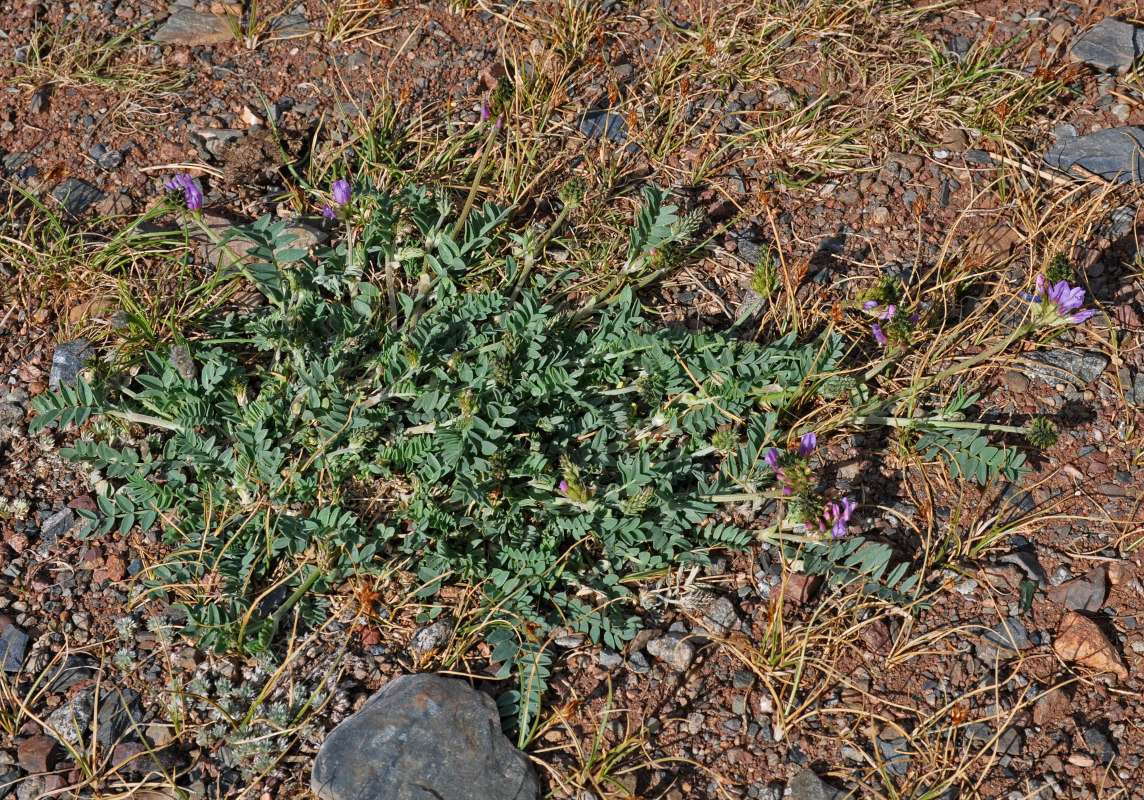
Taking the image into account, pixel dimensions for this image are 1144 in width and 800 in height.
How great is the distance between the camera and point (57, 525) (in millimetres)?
3143

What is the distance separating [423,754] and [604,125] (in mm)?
2727

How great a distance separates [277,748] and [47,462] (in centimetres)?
137

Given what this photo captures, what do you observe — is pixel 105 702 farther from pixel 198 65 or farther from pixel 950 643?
pixel 198 65

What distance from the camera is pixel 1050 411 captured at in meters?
3.40

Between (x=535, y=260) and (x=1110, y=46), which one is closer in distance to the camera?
(x=535, y=260)

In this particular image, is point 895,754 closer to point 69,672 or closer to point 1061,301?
point 1061,301

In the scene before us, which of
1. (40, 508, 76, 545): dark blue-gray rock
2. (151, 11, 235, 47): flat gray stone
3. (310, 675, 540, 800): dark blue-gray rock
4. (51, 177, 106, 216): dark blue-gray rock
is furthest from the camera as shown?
(151, 11, 235, 47): flat gray stone

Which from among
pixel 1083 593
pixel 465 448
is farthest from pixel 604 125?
pixel 1083 593

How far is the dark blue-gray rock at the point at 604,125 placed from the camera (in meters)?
4.13

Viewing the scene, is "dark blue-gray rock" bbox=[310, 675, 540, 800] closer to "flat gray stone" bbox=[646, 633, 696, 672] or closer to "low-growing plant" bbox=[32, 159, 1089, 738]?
"low-growing plant" bbox=[32, 159, 1089, 738]

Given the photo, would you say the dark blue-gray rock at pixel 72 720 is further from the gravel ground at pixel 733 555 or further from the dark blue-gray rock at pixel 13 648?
the dark blue-gray rock at pixel 13 648

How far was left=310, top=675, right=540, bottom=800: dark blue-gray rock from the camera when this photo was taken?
2.53 m

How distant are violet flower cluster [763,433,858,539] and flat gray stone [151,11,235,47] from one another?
3231mm

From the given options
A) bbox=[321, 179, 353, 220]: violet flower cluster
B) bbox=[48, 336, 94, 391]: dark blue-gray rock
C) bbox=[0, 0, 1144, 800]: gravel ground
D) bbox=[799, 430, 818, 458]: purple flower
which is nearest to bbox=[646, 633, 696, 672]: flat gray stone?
bbox=[0, 0, 1144, 800]: gravel ground
